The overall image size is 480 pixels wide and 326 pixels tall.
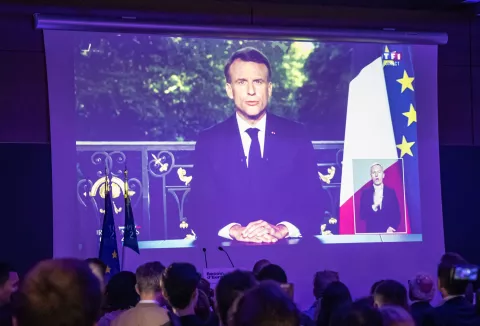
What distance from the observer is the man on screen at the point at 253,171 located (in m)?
6.95

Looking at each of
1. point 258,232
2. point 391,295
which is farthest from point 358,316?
point 258,232

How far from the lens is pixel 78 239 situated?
657 cm

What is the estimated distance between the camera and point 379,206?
289 inches

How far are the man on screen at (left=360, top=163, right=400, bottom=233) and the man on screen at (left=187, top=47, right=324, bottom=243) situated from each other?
20.7 inches

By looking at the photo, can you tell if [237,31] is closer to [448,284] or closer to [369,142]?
[369,142]

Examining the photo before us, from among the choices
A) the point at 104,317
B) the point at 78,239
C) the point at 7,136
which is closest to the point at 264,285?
the point at 104,317

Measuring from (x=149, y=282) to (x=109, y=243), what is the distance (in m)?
2.97

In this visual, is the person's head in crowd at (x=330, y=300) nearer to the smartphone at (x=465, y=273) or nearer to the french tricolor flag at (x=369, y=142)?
the smartphone at (x=465, y=273)

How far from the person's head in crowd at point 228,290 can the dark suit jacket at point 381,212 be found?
4.85 meters

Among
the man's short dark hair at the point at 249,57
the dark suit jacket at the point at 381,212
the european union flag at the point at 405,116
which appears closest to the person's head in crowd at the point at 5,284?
the man's short dark hair at the point at 249,57

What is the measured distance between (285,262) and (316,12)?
2808 millimetres

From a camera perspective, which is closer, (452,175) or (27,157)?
(27,157)

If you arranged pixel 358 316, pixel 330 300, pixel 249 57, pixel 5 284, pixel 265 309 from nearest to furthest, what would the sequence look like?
pixel 265 309 → pixel 358 316 → pixel 330 300 → pixel 5 284 → pixel 249 57

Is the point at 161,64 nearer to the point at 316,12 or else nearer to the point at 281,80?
the point at 281,80
